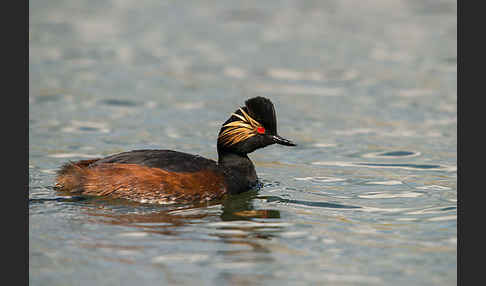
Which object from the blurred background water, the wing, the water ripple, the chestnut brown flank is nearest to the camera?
the blurred background water

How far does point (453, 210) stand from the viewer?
10227 millimetres

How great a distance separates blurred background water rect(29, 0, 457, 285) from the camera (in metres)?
8.33

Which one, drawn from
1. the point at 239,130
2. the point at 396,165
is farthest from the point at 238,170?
the point at 396,165

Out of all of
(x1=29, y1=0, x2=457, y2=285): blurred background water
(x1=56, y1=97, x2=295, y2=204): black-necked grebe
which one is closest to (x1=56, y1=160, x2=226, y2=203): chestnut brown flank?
(x1=56, y1=97, x2=295, y2=204): black-necked grebe

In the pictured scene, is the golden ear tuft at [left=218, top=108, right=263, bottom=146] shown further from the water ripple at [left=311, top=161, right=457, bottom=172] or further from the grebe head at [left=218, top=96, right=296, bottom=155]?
the water ripple at [left=311, top=161, right=457, bottom=172]

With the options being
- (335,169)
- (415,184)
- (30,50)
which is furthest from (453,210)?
(30,50)

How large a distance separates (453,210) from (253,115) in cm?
280

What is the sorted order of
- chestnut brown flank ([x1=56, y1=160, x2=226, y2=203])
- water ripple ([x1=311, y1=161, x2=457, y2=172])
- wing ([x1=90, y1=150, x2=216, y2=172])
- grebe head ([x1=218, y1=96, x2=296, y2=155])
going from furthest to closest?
water ripple ([x1=311, y1=161, x2=457, y2=172]), grebe head ([x1=218, y1=96, x2=296, y2=155]), wing ([x1=90, y1=150, x2=216, y2=172]), chestnut brown flank ([x1=56, y1=160, x2=226, y2=203])

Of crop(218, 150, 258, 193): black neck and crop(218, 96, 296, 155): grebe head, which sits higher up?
crop(218, 96, 296, 155): grebe head

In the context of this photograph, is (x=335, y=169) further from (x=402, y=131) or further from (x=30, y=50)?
(x=30, y=50)

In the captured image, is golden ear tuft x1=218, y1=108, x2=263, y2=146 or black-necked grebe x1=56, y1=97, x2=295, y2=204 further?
golden ear tuft x1=218, y1=108, x2=263, y2=146

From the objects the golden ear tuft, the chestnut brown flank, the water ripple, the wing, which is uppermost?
the golden ear tuft

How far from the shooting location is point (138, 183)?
10289 millimetres

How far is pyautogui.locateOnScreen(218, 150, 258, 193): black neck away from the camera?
36.0 feet
